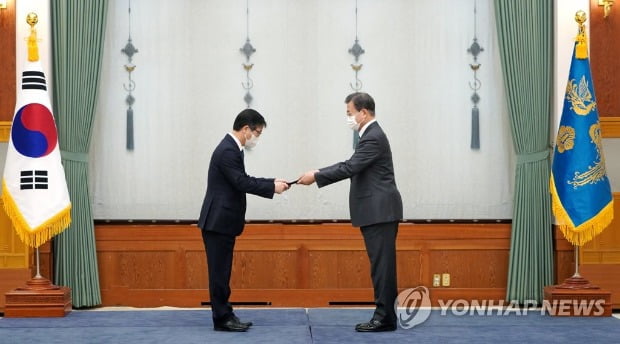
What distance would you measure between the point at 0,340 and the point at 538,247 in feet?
13.5

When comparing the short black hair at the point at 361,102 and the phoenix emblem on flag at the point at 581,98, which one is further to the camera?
the phoenix emblem on flag at the point at 581,98

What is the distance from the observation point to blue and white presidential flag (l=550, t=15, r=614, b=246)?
276 inches

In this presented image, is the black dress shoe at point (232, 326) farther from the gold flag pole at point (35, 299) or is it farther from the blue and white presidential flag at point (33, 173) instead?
the blue and white presidential flag at point (33, 173)

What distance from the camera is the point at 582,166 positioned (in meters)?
7.02

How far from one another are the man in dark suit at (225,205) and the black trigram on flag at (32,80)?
5.77 feet

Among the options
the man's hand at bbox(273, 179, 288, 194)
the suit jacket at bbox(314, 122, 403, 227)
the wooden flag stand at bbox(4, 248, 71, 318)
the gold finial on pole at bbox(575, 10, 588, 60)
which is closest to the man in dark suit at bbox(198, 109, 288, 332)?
the man's hand at bbox(273, 179, 288, 194)

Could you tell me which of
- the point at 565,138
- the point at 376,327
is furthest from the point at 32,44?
the point at 565,138

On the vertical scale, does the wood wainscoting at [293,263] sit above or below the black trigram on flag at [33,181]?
below

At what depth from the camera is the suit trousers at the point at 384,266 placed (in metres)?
5.97

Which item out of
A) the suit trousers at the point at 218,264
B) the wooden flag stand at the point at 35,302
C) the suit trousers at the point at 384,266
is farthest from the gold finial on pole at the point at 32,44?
the suit trousers at the point at 384,266

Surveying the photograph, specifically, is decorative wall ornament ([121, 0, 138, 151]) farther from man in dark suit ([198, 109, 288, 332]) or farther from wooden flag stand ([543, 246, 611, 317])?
wooden flag stand ([543, 246, 611, 317])

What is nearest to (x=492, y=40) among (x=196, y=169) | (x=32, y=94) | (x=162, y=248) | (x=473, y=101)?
(x=473, y=101)

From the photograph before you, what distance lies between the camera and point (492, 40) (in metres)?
7.73

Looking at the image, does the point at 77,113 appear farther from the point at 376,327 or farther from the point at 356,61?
the point at 376,327
